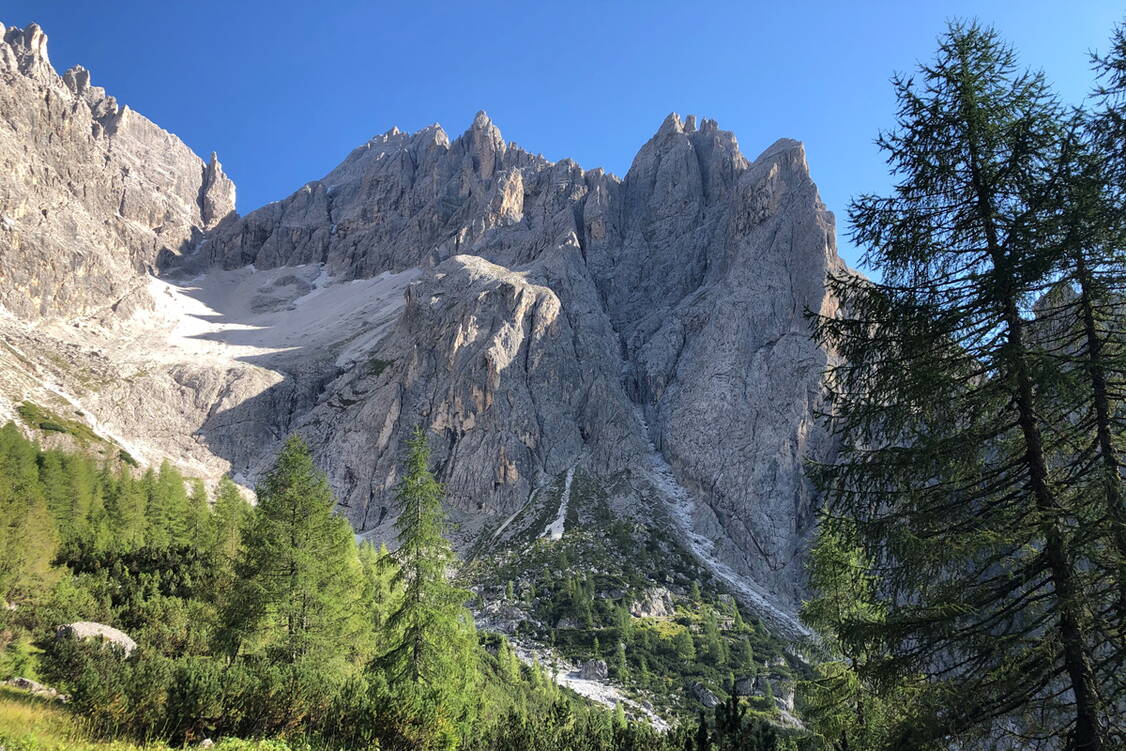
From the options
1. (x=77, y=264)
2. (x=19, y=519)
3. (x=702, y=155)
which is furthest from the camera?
(x=702, y=155)

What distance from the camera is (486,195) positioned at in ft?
585

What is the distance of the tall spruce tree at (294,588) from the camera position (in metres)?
19.4

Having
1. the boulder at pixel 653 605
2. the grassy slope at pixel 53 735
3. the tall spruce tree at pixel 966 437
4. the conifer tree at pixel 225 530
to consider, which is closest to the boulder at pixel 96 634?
the grassy slope at pixel 53 735

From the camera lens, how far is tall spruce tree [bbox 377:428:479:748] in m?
19.8

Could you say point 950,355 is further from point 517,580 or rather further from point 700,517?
point 700,517

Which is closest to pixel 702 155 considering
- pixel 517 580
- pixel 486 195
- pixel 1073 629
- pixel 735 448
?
pixel 486 195

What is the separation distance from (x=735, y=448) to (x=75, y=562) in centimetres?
9390

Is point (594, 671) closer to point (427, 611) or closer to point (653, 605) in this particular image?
point (653, 605)

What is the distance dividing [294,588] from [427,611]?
13.7ft

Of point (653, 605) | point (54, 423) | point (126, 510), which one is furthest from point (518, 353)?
point (126, 510)

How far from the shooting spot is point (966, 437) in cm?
944

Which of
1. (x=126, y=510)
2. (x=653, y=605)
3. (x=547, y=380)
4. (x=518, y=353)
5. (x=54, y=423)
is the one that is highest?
(x=518, y=353)

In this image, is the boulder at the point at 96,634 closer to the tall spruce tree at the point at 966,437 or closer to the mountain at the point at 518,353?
the tall spruce tree at the point at 966,437

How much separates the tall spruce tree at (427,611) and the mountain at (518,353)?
72676 mm
